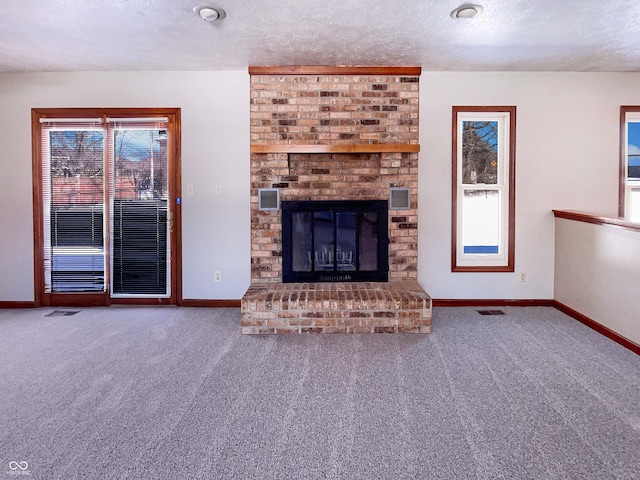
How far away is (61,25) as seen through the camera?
3.05 metres

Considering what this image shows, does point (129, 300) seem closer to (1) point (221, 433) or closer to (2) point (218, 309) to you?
(2) point (218, 309)

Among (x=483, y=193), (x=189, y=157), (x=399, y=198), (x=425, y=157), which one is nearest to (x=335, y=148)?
(x=399, y=198)

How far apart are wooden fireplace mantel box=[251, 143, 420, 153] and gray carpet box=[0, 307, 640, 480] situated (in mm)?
1652

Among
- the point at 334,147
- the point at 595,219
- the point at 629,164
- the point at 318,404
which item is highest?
the point at 334,147

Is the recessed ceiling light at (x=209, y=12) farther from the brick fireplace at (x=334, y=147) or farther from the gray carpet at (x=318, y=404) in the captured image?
the gray carpet at (x=318, y=404)

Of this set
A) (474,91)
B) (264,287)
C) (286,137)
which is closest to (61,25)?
(286,137)

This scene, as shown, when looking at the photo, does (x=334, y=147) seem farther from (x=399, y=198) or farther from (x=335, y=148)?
(x=399, y=198)

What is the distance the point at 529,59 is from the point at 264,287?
10.2ft

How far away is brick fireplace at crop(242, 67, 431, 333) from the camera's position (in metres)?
4.04

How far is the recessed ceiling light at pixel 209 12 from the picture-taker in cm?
276

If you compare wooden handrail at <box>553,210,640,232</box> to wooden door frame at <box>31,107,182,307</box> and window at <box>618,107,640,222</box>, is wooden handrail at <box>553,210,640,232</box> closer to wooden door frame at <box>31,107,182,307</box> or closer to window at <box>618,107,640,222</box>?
window at <box>618,107,640,222</box>

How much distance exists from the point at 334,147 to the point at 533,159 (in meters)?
2.02

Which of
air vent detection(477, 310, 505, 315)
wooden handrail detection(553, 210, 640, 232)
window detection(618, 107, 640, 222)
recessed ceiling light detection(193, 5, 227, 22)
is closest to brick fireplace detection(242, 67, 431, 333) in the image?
air vent detection(477, 310, 505, 315)

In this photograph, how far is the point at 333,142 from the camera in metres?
4.10
